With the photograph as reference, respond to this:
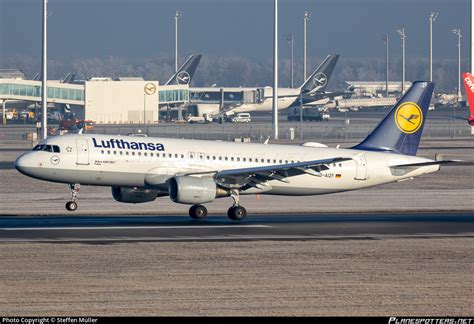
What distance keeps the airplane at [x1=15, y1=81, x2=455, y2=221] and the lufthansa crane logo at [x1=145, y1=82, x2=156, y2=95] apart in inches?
4293

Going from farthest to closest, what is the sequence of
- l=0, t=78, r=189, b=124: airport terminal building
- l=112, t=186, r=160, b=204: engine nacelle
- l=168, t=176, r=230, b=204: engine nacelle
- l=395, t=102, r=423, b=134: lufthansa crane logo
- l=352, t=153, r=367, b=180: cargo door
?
l=0, t=78, r=189, b=124: airport terminal building
l=395, t=102, r=423, b=134: lufthansa crane logo
l=352, t=153, r=367, b=180: cargo door
l=112, t=186, r=160, b=204: engine nacelle
l=168, t=176, r=230, b=204: engine nacelle

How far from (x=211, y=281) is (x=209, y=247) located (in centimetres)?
711

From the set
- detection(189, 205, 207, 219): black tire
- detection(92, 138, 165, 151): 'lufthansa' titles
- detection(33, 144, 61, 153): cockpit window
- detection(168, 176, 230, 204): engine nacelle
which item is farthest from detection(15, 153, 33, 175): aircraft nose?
detection(189, 205, 207, 219): black tire

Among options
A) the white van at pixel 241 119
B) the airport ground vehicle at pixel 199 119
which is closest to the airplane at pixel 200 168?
the airport ground vehicle at pixel 199 119

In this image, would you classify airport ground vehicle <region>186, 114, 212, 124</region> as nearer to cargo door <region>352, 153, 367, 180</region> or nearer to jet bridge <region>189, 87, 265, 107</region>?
jet bridge <region>189, 87, 265, 107</region>

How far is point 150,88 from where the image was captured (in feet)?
523

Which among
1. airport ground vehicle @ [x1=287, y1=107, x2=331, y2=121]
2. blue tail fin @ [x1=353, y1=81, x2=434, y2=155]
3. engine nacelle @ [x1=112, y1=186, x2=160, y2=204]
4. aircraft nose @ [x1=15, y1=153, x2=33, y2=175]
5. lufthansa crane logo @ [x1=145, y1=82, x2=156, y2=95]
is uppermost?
lufthansa crane logo @ [x1=145, y1=82, x2=156, y2=95]

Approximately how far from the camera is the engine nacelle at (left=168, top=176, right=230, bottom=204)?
1772 inches

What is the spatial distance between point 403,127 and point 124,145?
45.1ft

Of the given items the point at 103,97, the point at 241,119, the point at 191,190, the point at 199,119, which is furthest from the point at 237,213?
the point at 199,119

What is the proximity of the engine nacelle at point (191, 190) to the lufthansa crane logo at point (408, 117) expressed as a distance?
1127cm

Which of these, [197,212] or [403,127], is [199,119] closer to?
[403,127]

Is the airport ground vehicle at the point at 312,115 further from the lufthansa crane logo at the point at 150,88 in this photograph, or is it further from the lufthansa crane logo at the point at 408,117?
the lufthansa crane logo at the point at 408,117

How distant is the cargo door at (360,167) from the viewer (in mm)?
50431
